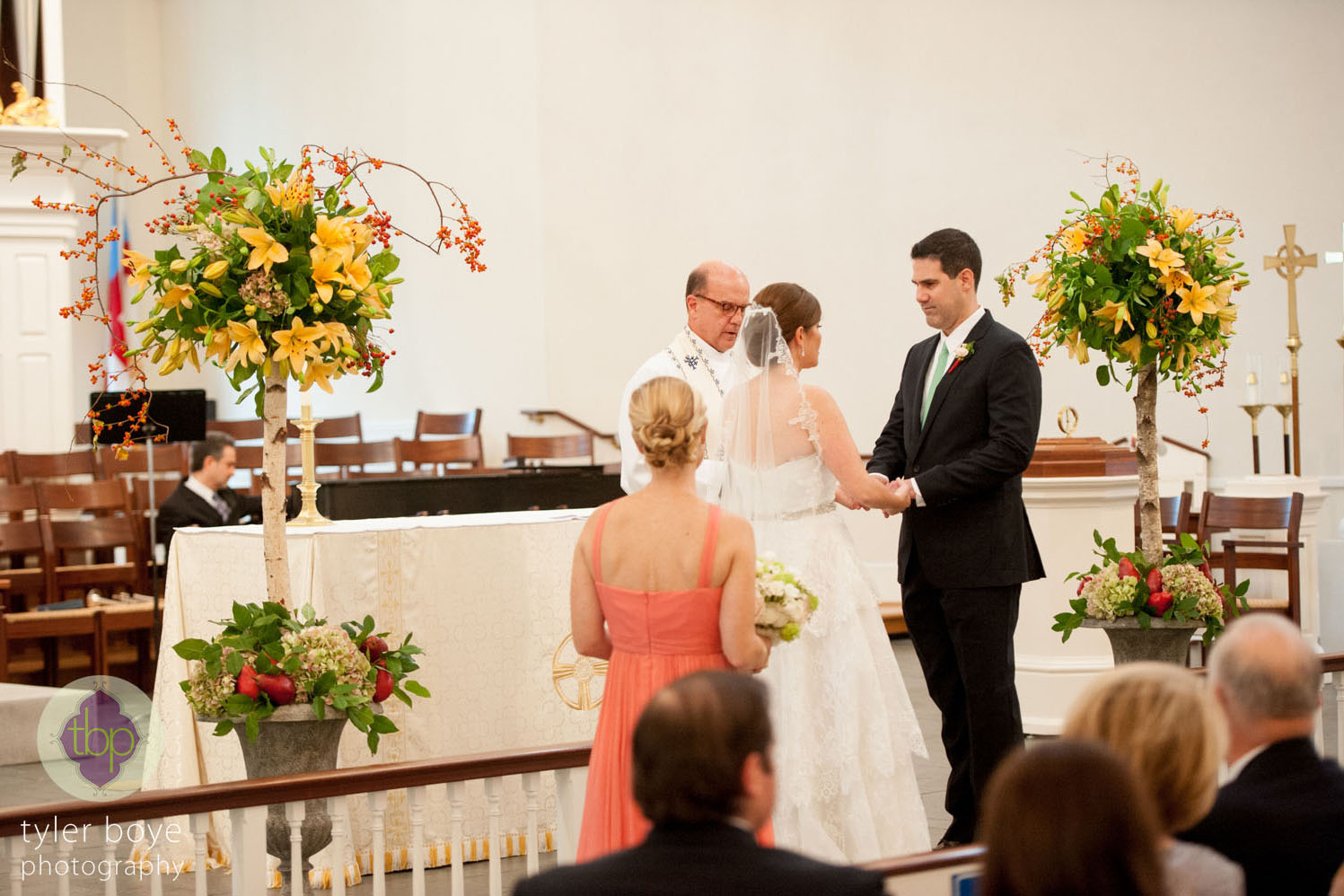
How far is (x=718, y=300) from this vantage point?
4250 millimetres

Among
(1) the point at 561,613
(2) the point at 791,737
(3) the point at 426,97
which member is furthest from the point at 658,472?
(3) the point at 426,97

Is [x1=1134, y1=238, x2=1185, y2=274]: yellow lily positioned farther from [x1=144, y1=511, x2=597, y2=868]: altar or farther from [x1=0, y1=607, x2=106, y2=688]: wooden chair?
[x1=0, y1=607, x2=106, y2=688]: wooden chair

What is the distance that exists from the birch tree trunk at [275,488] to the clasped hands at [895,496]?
1.42 m

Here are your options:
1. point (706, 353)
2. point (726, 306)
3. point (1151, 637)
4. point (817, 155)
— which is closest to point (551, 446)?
point (817, 155)

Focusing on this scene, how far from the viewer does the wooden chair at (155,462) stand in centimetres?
1034

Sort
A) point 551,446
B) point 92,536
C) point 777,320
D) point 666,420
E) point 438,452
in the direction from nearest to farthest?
point 666,420
point 777,320
point 92,536
point 438,452
point 551,446

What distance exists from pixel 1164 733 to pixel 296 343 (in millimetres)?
2326

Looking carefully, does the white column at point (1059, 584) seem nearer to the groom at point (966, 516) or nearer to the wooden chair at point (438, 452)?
the groom at point (966, 516)

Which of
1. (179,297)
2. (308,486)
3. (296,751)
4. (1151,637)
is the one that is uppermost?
→ (179,297)

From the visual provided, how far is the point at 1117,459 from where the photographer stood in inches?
233

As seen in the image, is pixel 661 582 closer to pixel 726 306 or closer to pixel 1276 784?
pixel 1276 784

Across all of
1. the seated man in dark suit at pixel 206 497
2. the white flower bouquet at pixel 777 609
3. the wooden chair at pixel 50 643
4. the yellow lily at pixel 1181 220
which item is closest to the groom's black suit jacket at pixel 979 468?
the yellow lily at pixel 1181 220

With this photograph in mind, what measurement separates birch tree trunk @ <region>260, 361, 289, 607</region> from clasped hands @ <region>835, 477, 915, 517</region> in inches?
55.7

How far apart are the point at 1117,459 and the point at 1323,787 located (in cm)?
407
